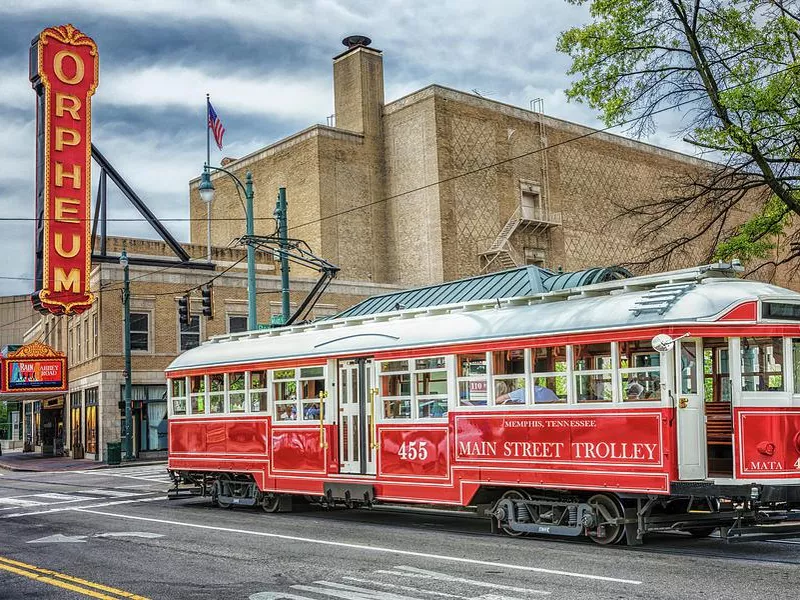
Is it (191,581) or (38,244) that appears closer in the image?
(191,581)

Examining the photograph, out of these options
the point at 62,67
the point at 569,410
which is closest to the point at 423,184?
the point at 62,67

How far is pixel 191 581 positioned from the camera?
35.1 ft

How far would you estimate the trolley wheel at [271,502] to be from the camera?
1881cm

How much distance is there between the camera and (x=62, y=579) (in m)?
11.2

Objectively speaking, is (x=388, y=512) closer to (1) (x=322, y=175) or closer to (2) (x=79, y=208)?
(2) (x=79, y=208)

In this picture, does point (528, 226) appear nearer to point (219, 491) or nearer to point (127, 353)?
point (127, 353)

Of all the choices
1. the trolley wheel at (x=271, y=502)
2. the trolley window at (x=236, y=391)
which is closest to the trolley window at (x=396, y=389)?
the trolley wheel at (x=271, y=502)

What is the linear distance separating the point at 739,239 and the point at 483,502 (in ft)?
29.1

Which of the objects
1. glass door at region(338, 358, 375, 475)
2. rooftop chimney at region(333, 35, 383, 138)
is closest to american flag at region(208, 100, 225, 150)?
rooftop chimney at region(333, 35, 383, 138)

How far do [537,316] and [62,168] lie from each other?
3108cm

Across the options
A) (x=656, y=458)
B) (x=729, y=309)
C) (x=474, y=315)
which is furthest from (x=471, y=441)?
(x=729, y=309)

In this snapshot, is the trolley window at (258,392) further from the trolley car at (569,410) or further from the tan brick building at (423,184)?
the tan brick building at (423,184)

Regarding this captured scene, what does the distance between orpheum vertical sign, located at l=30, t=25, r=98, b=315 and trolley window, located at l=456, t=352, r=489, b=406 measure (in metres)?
28.3

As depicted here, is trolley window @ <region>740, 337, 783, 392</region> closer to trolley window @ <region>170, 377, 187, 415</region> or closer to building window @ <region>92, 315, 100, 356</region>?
trolley window @ <region>170, 377, 187, 415</region>
